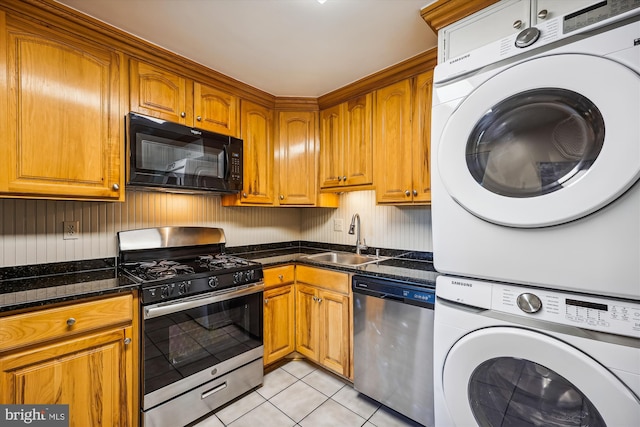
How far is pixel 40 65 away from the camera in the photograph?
1409 millimetres

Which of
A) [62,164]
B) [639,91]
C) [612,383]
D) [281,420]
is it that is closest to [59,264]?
[62,164]

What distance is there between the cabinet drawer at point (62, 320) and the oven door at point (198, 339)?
0.12 meters

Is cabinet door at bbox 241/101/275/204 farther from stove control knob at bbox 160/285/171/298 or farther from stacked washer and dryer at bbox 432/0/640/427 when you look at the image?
stacked washer and dryer at bbox 432/0/640/427

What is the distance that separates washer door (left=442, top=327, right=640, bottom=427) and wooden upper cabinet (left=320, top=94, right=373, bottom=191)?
137 centimetres

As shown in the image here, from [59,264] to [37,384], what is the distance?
0.74m

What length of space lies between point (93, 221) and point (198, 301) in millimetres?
909

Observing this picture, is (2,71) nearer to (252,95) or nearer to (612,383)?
(252,95)

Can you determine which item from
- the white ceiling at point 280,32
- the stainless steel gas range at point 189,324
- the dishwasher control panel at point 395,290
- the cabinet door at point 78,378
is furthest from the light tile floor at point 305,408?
the white ceiling at point 280,32

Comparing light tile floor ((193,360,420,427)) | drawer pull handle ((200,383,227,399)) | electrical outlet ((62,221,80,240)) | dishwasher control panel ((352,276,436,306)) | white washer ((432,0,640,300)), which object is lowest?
light tile floor ((193,360,420,427))

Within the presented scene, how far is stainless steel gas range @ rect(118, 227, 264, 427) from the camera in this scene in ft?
4.96

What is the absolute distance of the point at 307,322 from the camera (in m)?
2.26

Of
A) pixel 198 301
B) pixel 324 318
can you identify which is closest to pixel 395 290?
pixel 324 318

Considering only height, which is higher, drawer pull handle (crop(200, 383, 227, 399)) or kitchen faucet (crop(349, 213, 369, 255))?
kitchen faucet (crop(349, 213, 369, 255))

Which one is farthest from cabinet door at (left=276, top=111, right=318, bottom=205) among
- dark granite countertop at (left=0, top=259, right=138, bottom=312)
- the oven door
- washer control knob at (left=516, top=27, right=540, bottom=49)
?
washer control knob at (left=516, top=27, right=540, bottom=49)
